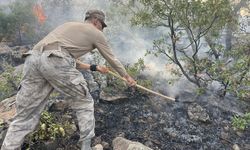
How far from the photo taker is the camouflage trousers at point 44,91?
4637 millimetres

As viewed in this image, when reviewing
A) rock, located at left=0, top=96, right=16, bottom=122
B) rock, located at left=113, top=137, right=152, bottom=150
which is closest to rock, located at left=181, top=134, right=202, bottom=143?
rock, located at left=113, top=137, right=152, bottom=150

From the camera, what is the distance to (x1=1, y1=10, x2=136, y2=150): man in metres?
4.66

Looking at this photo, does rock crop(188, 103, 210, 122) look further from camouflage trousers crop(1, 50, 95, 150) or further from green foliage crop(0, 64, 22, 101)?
green foliage crop(0, 64, 22, 101)

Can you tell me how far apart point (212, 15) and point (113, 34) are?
772 centimetres

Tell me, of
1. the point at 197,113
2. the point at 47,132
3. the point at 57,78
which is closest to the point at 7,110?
the point at 47,132

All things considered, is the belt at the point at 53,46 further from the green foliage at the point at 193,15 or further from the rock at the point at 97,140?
the green foliage at the point at 193,15

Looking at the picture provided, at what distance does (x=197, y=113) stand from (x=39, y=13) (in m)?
11.5

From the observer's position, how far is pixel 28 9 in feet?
48.5

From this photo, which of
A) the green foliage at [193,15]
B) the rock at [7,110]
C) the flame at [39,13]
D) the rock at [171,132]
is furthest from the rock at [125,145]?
the flame at [39,13]

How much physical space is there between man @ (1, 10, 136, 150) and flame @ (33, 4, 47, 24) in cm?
1144

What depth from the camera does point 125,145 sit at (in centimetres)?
525

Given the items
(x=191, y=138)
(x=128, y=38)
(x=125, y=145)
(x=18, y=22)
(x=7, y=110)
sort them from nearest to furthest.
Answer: (x=125, y=145) → (x=191, y=138) → (x=7, y=110) → (x=18, y=22) → (x=128, y=38)

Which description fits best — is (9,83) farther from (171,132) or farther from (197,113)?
(197,113)

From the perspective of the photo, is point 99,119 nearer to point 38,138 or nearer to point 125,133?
point 125,133
